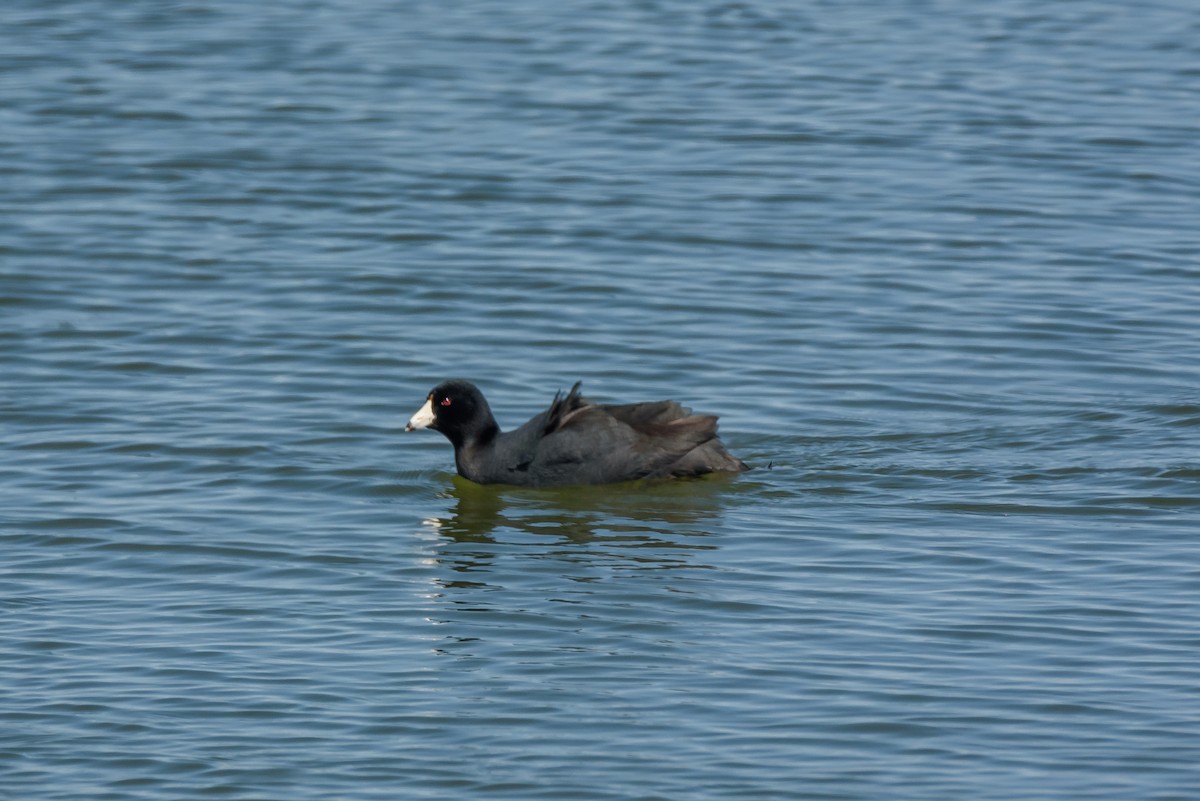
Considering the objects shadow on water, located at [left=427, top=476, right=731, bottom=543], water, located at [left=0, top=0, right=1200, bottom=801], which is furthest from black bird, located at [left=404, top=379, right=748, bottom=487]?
water, located at [left=0, top=0, right=1200, bottom=801]

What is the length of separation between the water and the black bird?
19cm

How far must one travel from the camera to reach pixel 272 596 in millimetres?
10570

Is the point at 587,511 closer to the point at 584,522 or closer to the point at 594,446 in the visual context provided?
the point at 584,522

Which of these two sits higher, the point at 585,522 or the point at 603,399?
the point at 603,399

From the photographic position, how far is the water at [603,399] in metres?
8.75

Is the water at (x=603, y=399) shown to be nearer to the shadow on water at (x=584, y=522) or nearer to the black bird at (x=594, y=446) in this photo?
A: the shadow on water at (x=584, y=522)

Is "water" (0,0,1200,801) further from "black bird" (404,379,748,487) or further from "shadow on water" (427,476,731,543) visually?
"black bird" (404,379,748,487)

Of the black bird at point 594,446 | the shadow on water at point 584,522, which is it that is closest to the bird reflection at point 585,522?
the shadow on water at point 584,522

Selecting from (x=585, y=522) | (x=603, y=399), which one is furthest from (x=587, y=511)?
(x=603, y=399)

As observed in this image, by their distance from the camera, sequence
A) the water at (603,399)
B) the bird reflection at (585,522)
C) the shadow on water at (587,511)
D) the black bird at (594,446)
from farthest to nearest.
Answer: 1. the black bird at (594,446)
2. the shadow on water at (587,511)
3. the bird reflection at (585,522)
4. the water at (603,399)

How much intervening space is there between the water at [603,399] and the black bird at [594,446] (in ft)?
0.63

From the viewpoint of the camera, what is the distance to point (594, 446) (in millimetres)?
12781

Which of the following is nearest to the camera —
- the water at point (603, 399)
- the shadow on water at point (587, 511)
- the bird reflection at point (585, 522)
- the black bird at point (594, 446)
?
the water at point (603, 399)

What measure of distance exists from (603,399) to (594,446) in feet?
5.93
